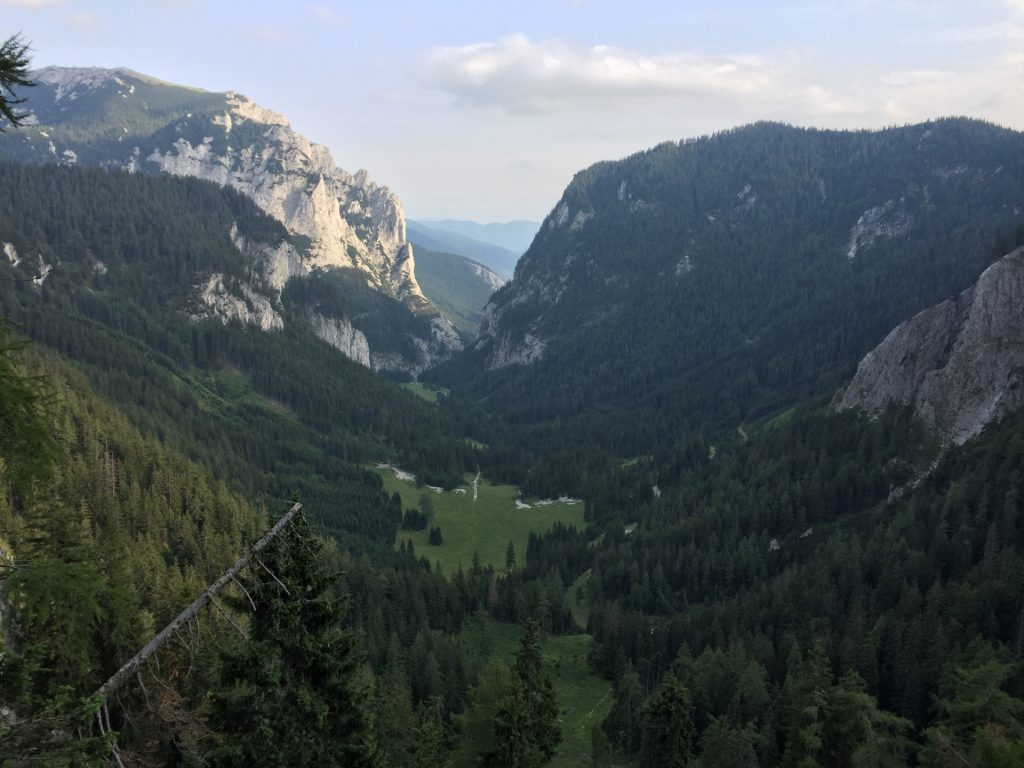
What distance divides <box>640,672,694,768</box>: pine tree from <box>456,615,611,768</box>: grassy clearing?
37733 millimetres

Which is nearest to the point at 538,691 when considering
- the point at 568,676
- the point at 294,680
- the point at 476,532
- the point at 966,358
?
the point at 294,680

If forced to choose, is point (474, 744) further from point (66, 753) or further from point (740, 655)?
point (740, 655)

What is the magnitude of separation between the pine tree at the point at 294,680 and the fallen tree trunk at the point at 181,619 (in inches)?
58.9

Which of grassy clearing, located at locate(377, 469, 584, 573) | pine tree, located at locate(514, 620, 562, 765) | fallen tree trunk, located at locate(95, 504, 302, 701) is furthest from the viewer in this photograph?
grassy clearing, located at locate(377, 469, 584, 573)

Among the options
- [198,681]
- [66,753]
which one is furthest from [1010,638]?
[66,753]

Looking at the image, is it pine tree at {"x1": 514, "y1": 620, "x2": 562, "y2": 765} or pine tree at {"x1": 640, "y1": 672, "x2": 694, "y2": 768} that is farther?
pine tree at {"x1": 640, "y1": 672, "x2": 694, "y2": 768}

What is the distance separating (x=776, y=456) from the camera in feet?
593

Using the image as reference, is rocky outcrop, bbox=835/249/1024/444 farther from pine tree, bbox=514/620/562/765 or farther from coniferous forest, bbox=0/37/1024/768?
pine tree, bbox=514/620/562/765

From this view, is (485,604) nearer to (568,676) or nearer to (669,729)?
(568,676)

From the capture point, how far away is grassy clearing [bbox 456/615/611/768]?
8712 centimetres

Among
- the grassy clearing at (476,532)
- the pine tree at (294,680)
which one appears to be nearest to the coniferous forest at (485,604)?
the pine tree at (294,680)

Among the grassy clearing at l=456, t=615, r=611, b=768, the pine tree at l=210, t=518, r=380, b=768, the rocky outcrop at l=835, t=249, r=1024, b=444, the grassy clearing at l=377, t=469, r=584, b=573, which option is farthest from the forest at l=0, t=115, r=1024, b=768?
the rocky outcrop at l=835, t=249, r=1024, b=444

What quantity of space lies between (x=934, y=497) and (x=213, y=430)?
17034cm

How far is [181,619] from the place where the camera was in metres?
13.0
